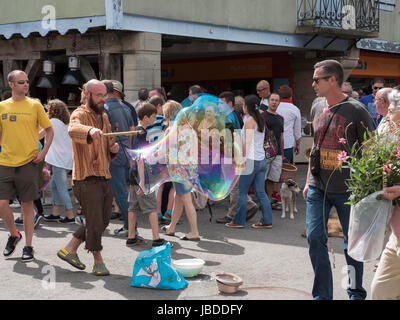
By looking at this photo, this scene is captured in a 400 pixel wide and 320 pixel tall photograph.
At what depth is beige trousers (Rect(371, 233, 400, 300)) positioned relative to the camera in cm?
408

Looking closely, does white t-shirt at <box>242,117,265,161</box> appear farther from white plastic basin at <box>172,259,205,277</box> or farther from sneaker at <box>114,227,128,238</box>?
white plastic basin at <box>172,259,205,277</box>

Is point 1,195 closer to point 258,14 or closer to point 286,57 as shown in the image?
point 258,14

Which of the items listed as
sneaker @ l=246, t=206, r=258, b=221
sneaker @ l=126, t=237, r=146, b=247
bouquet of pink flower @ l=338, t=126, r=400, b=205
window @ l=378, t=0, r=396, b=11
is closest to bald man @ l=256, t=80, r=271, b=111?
sneaker @ l=246, t=206, r=258, b=221

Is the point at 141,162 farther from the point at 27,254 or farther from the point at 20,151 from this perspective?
the point at 27,254

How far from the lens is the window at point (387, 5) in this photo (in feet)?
64.6

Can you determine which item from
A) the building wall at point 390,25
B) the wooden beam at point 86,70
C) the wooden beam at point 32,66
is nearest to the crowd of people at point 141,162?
the wooden beam at point 86,70

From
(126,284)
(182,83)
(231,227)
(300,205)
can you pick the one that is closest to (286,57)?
(182,83)

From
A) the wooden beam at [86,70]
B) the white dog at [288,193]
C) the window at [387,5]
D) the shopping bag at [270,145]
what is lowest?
the white dog at [288,193]

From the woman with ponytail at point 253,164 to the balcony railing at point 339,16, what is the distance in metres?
8.19

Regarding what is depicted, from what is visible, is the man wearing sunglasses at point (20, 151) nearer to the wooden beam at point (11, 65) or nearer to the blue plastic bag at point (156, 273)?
the blue plastic bag at point (156, 273)

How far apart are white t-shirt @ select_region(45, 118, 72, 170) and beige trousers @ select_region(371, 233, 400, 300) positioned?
5970 millimetres

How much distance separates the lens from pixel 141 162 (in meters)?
6.53

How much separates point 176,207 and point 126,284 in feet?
7.36

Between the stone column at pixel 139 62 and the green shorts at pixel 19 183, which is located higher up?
the stone column at pixel 139 62
